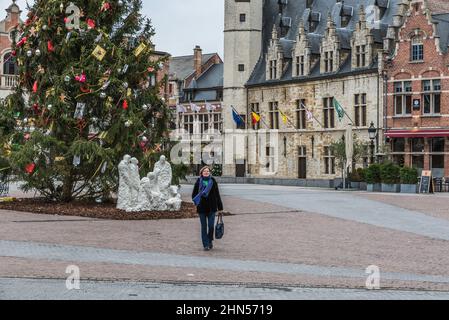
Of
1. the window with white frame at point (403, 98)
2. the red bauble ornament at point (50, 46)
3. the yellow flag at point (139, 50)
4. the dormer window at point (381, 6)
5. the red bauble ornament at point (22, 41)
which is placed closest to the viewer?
the red bauble ornament at point (50, 46)

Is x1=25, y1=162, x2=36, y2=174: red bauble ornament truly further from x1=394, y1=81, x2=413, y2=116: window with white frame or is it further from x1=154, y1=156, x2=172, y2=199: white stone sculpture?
x1=394, y1=81, x2=413, y2=116: window with white frame

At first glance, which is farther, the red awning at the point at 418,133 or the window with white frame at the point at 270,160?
the window with white frame at the point at 270,160

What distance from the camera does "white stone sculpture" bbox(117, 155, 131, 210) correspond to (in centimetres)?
2439

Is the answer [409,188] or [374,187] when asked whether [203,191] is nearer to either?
[409,188]

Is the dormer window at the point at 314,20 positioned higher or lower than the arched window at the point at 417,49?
higher

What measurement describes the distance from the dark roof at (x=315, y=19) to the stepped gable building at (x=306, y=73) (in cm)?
8

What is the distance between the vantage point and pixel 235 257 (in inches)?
600

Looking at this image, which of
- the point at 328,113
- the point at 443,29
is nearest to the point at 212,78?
the point at 328,113

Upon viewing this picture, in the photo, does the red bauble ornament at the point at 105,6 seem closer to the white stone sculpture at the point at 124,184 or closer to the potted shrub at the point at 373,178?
the white stone sculpture at the point at 124,184

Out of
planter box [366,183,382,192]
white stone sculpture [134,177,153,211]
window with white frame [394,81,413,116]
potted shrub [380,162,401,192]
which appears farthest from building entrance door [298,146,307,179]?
white stone sculpture [134,177,153,211]

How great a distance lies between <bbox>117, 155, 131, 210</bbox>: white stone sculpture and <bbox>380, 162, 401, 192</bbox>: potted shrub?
2098cm

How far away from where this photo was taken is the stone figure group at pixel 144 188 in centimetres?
2447

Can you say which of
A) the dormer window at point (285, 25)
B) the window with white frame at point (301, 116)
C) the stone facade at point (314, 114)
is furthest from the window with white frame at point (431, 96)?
the dormer window at point (285, 25)
